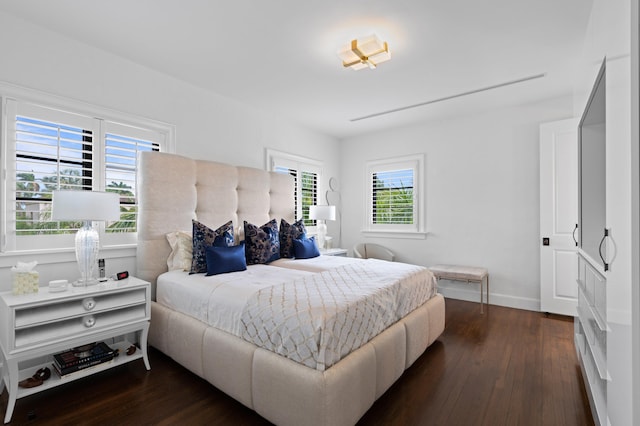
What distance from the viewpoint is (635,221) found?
1.07 m

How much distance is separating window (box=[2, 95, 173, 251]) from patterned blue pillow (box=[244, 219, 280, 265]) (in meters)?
1.09

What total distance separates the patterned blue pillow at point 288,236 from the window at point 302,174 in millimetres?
1037

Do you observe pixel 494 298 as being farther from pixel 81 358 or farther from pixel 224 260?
pixel 81 358

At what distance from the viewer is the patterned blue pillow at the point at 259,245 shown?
10.6 feet

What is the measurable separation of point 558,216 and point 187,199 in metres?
4.25

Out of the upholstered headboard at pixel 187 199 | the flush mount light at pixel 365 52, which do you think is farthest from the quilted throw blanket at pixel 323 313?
the flush mount light at pixel 365 52

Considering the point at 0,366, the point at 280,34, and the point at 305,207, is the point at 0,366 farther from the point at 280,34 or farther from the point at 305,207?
the point at 305,207

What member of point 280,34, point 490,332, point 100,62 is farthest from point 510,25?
point 100,62

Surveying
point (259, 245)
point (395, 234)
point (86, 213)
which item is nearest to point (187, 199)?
point (259, 245)

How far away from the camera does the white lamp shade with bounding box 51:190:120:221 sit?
2061mm

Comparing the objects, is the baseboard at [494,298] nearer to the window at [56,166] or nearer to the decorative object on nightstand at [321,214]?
the decorative object on nightstand at [321,214]

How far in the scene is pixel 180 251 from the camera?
285cm

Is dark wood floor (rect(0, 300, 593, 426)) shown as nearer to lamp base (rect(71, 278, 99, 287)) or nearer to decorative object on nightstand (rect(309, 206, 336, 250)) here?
lamp base (rect(71, 278, 99, 287))

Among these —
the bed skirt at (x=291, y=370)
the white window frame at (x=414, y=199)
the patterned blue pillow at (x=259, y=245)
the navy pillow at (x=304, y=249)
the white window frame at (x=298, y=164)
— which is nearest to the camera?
the bed skirt at (x=291, y=370)
